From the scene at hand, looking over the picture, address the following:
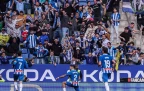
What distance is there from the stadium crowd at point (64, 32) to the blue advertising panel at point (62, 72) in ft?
0.88

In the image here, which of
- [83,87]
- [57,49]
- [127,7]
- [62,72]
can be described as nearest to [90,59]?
[62,72]

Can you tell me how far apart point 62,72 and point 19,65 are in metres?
2.55

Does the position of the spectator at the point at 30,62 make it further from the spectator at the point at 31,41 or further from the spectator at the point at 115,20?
the spectator at the point at 115,20

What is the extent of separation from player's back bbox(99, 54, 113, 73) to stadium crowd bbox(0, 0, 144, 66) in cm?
194

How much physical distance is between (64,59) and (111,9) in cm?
406

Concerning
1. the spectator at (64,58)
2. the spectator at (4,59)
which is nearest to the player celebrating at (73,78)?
the spectator at (64,58)

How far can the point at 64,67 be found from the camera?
27641 millimetres

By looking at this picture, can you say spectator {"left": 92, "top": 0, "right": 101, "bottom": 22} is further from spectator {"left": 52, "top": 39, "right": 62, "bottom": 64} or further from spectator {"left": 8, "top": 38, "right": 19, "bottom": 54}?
spectator {"left": 8, "top": 38, "right": 19, "bottom": 54}

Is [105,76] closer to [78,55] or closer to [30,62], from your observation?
[78,55]

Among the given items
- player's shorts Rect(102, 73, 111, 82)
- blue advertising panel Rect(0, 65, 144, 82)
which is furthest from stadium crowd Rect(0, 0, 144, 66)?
player's shorts Rect(102, 73, 111, 82)

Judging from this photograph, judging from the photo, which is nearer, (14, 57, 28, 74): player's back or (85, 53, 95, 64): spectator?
(14, 57, 28, 74): player's back

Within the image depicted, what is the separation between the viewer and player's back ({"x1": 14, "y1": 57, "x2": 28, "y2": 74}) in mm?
25625

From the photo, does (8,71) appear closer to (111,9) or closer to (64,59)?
(64,59)

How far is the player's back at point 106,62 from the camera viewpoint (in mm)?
25359
